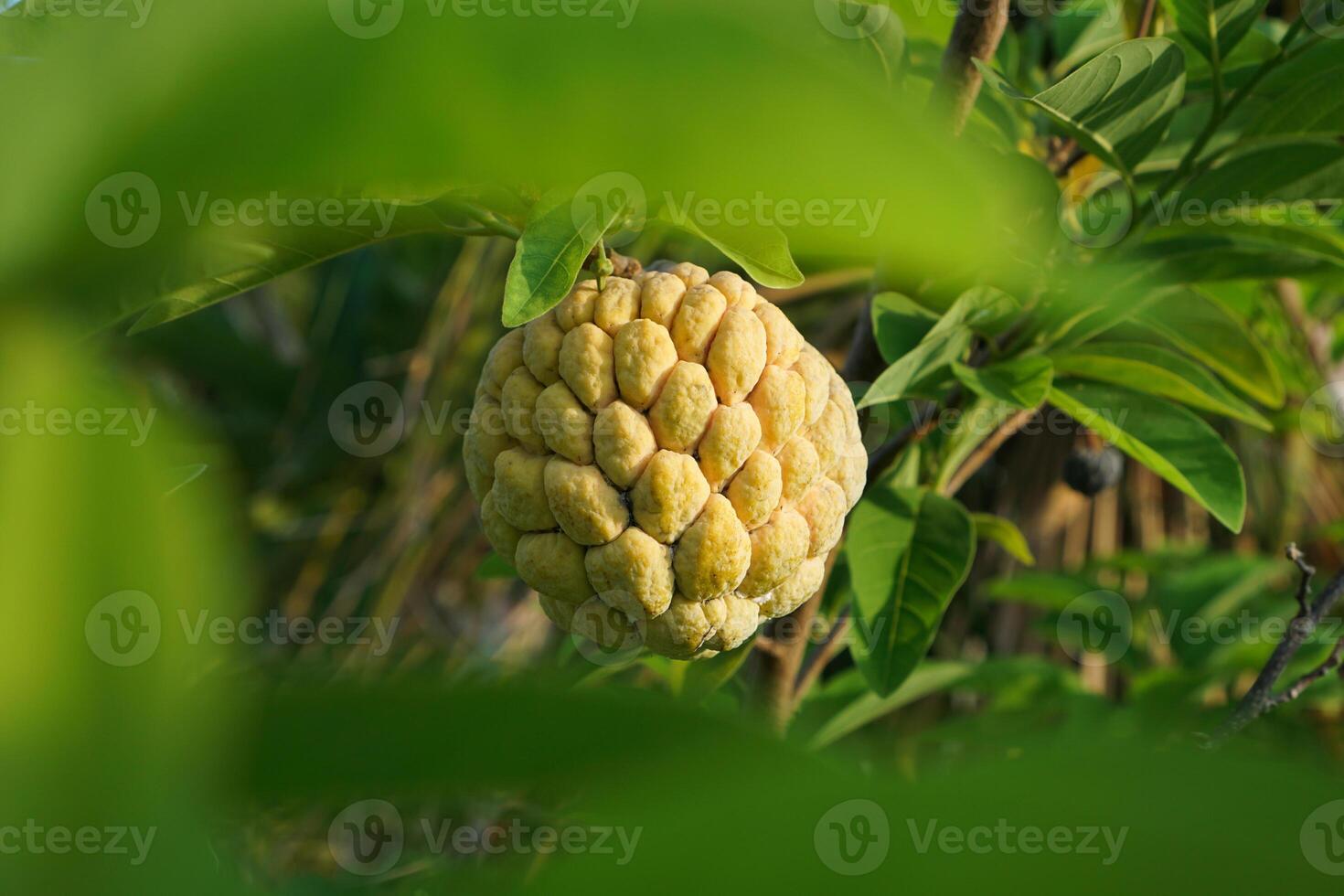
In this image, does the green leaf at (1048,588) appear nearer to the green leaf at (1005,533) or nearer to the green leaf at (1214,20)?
the green leaf at (1005,533)

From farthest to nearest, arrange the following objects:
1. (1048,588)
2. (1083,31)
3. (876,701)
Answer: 1. (1048,588)
2. (1083,31)
3. (876,701)

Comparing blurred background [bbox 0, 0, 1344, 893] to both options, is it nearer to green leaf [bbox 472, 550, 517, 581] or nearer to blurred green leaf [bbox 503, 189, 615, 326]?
blurred green leaf [bbox 503, 189, 615, 326]

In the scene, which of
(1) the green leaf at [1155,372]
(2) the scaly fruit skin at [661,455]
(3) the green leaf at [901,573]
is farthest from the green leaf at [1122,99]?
(3) the green leaf at [901,573]

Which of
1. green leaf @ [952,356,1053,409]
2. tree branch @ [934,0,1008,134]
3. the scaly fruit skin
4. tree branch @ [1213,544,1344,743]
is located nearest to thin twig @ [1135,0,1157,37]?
tree branch @ [934,0,1008,134]

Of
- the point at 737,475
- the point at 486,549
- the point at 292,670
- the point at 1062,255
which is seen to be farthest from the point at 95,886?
the point at 486,549

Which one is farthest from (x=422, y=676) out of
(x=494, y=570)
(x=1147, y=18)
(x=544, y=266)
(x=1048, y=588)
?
(x=1048, y=588)

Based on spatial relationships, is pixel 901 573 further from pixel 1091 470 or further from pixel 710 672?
pixel 1091 470
